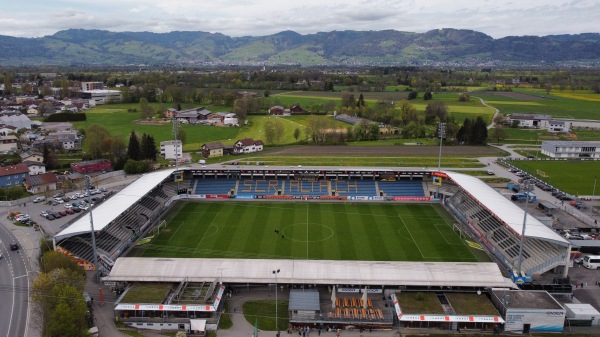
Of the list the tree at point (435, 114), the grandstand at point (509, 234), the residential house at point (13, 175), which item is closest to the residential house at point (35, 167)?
the residential house at point (13, 175)

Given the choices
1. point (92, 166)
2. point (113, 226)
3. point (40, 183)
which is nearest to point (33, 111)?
point (92, 166)

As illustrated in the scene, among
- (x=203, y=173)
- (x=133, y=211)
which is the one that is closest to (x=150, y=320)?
(x=133, y=211)

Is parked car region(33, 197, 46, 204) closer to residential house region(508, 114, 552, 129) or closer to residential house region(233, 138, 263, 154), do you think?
residential house region(233, 138, 263, 154)

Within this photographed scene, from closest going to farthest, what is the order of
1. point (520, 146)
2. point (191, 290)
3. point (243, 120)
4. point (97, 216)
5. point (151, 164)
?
point (191, 290)
point (97, 216)
point (151, 164)
point (520, 146)
point (243, 120)

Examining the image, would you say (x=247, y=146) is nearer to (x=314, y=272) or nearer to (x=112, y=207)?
(x=112, y=207)

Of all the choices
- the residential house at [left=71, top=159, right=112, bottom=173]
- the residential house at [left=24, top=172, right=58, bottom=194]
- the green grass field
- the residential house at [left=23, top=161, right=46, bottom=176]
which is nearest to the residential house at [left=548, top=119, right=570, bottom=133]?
the green grass field

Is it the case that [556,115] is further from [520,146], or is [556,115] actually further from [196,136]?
[196,136]
